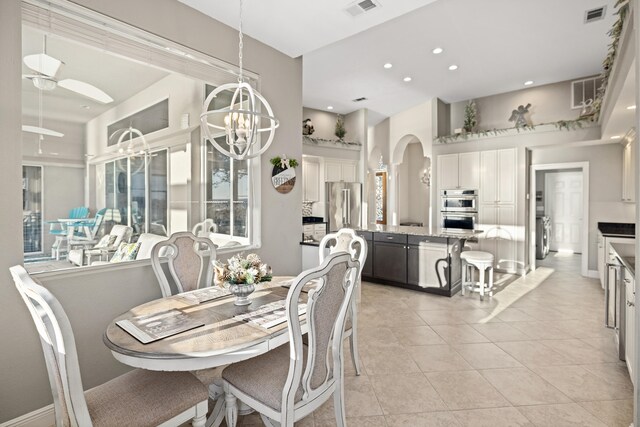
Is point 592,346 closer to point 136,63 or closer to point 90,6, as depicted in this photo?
point 136,63

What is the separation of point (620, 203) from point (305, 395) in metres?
6.88

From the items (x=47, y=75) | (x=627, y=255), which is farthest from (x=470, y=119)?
(x=47, y=75)

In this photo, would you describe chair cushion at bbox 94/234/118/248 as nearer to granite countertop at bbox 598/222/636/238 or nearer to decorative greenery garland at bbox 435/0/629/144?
decorative greenery garland at bbox 435/0/629/144

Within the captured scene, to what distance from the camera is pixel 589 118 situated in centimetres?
522

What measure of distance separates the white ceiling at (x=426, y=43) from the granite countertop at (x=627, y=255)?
8.50ft

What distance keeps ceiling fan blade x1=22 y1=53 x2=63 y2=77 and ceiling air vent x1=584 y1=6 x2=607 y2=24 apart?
18.0ft

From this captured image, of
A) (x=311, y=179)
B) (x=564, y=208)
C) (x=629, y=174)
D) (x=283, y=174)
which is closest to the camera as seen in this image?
(x=283, y=174)

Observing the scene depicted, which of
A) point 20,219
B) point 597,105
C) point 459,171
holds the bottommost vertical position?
point 20,219

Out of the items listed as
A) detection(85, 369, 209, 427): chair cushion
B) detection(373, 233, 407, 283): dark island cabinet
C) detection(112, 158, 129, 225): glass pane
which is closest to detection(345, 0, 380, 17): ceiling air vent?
detection(112, 158, 129, 225): glass pane

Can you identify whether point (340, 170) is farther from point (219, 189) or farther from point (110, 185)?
point (110, 185)

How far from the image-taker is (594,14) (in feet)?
13.0

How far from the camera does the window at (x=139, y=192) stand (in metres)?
2.44

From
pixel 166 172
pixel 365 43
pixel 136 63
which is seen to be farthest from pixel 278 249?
pixel 365 43

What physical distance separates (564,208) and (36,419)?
10.4 m
